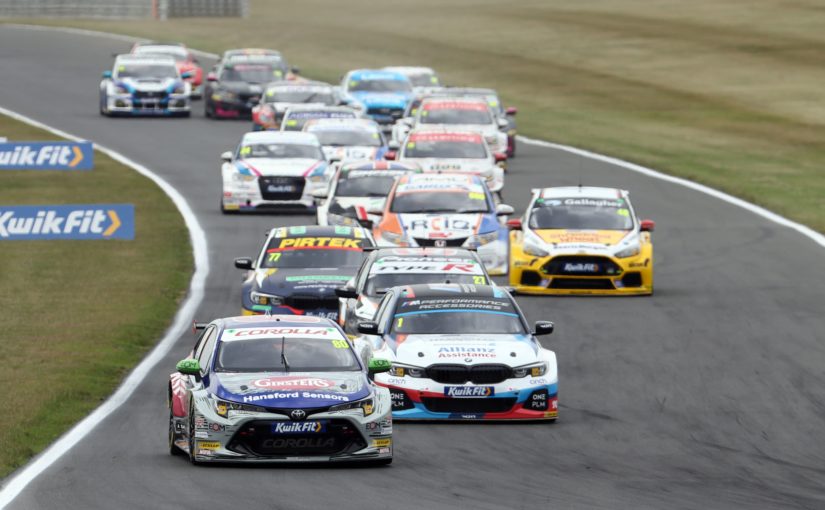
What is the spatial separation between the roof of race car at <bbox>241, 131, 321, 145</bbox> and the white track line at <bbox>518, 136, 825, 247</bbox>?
8.60m

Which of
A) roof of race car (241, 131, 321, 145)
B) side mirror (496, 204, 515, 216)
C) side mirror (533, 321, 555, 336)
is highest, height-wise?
side mirror (533, 321, 555, 336)

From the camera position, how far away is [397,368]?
1878cm

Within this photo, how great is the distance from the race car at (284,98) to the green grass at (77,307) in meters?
6.08

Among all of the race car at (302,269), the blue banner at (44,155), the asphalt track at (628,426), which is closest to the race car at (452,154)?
the asphalt track at (628,426)

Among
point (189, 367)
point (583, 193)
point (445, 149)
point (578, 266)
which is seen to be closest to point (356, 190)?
point (583, 193)

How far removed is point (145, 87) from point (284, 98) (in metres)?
6.26

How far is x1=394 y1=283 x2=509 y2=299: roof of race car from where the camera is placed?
2016 centimetres

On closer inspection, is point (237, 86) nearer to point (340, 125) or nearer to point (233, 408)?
point (340, 125)

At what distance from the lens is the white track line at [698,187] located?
113ft

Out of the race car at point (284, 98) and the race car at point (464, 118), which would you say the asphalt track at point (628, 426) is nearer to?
the race car at point (464, 118)

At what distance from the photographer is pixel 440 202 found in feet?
99.2

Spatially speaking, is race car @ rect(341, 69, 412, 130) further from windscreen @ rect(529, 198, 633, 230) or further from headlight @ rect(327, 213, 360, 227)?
windscreen @ rect(529, 198, 633, 230)

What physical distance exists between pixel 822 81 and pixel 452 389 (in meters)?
47.5

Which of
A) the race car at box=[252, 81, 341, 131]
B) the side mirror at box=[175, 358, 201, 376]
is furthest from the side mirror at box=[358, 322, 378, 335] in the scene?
the race car at box=[252, 81, 341, 131]
